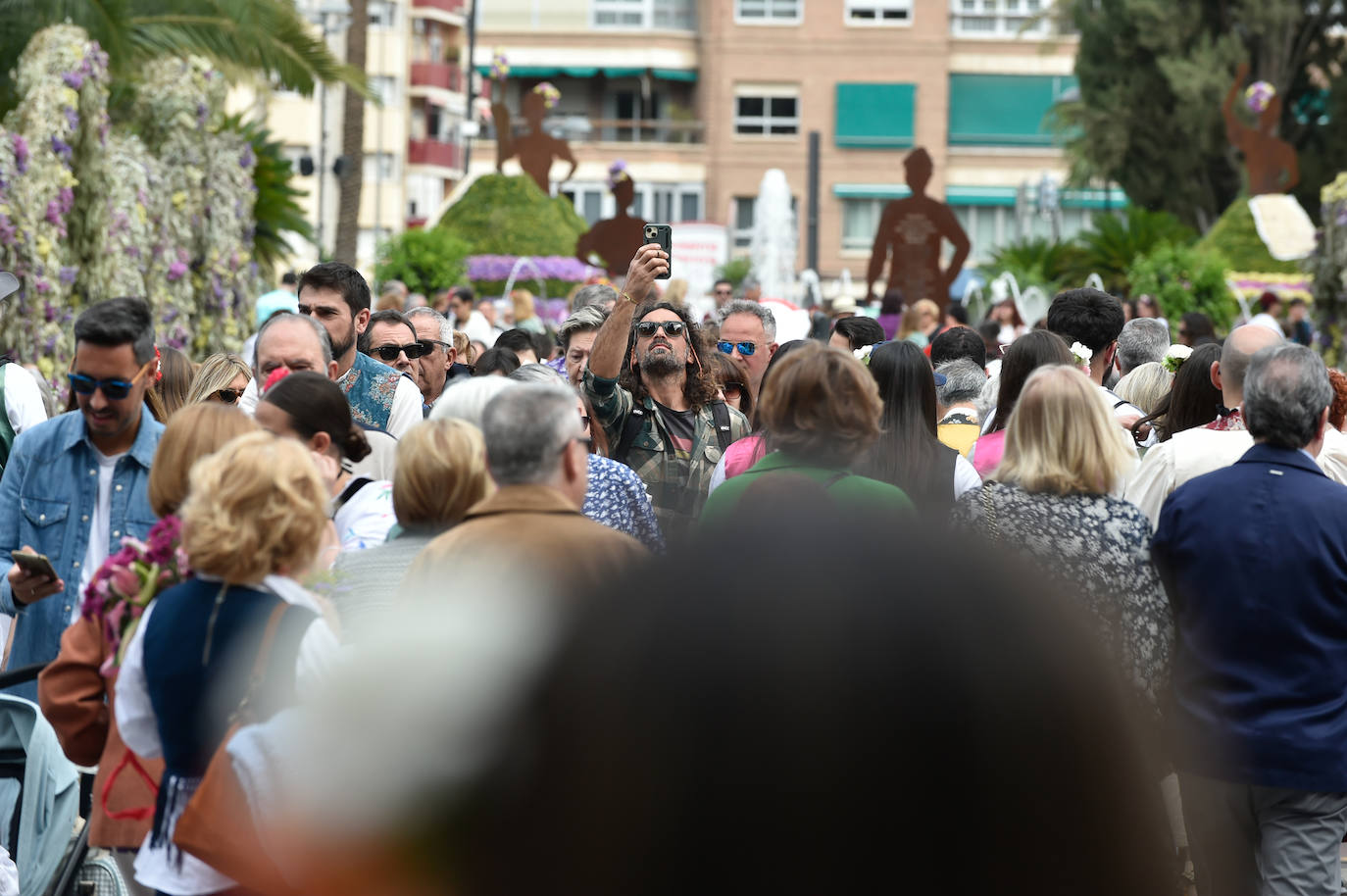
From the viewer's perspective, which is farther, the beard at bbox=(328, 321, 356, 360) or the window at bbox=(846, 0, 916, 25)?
the window at bbox=(846, 0, 916, 25)

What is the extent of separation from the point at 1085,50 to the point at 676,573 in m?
41.5

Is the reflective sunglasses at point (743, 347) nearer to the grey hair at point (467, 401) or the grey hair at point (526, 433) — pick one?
the grey hair at point (467, 401)

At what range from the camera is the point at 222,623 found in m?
3.13

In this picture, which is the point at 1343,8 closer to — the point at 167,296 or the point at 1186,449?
the point at 167,296

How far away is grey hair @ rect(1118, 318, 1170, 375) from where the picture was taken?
27.1 ft

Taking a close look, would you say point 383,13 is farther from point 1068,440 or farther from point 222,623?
point 222,623

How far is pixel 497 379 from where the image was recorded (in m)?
4.22

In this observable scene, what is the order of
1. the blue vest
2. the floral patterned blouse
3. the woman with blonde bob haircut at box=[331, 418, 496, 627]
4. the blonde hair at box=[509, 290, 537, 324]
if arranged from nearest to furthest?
the woman with blonde bob haircut at box=[331, 418, 496, 627] → the floral patterned blouse → the blue vest → the blonde hair at box=[509, 290, 537, 324]

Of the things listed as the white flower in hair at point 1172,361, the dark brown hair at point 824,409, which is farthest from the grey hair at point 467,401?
the white flower in hair at point 1172,361

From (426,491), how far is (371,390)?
2.39 metres

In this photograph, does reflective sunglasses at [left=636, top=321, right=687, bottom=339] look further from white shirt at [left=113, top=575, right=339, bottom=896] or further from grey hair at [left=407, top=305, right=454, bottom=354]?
white shirt at [left=113, top=575, right=339, bottom=896]

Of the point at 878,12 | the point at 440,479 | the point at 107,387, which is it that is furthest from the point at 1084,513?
the point at 878,12

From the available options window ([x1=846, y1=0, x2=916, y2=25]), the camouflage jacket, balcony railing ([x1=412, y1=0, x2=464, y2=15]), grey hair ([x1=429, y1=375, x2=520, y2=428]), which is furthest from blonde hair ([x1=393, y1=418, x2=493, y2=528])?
balcony railing ([x1=412, y1=0, x2=464, y2=15])

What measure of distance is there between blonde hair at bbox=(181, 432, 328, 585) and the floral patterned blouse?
5.56 ft
